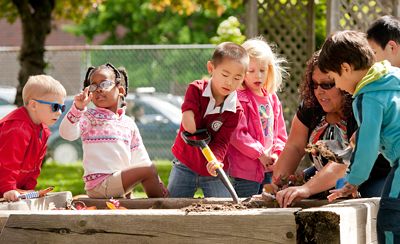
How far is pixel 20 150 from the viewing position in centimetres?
524

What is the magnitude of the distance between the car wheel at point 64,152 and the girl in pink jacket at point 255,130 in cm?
1273

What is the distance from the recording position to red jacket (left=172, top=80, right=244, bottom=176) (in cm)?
539

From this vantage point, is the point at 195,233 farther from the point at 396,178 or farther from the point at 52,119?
the point at 52,119

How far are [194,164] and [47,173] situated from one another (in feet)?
30.5

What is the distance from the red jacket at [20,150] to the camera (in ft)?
17.0

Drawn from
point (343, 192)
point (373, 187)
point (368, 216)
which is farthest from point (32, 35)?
point (368, 216)

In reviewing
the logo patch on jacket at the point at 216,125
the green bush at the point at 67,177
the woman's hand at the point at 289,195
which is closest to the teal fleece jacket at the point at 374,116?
the woman's hand at the point at 289,195

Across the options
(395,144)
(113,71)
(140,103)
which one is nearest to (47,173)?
(140,103)

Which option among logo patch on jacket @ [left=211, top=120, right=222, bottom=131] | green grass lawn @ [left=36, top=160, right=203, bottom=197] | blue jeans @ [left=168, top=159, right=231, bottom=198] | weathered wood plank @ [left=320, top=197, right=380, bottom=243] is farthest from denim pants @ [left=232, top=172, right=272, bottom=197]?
green grass lawn @ [left=36, top=160, right=203, bottom=197]

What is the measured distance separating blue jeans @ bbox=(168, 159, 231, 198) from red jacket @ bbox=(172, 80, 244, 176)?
0.12 ft

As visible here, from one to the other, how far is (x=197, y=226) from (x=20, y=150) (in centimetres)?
191

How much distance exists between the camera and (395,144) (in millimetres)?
3898

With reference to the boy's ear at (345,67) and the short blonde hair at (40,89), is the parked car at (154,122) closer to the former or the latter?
the short blonde hair at (40,89)

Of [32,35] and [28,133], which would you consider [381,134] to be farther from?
[32,35]
